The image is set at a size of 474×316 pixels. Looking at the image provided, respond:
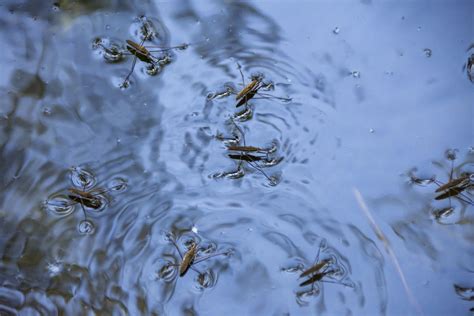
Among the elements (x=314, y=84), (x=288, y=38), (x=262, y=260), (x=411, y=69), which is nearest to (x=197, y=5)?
(x=288, y=38)

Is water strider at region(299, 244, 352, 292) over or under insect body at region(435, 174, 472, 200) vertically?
under

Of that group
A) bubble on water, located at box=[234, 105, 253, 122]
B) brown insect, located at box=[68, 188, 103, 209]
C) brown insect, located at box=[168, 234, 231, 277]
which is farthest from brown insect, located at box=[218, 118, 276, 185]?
brown insect, located at box=[68, 188, 103, 209]

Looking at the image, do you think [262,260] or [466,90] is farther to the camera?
[466,90]

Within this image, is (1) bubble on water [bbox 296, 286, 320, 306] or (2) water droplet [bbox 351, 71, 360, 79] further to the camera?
(2) water droplet [bbox 351, 71, 360, 79]

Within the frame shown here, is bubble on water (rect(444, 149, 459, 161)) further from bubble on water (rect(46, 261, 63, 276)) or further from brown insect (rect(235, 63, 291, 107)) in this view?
bubble on water (rect(46, 261, 63, 276))

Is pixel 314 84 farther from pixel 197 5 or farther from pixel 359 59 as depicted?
pixel 197 5

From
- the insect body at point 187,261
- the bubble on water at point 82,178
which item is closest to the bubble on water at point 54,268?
the bubble on water at point 82,178

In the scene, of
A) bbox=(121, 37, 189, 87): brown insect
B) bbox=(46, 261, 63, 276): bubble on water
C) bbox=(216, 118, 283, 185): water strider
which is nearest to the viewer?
bbox=(46, 261, 63, 276): bubble on water
